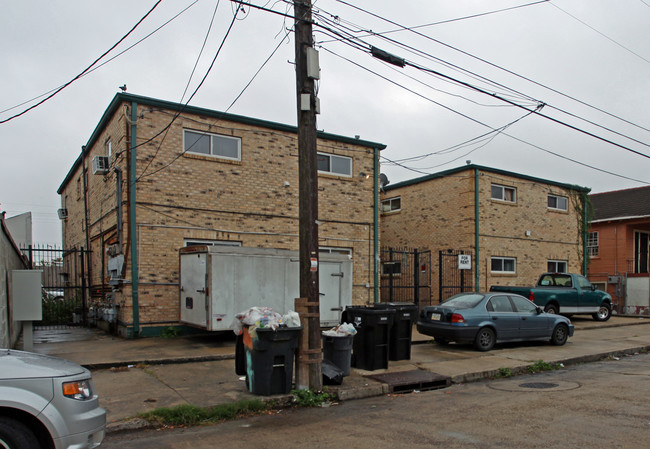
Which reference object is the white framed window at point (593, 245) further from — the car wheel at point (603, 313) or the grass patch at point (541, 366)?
the grass patch at point (541, 366)

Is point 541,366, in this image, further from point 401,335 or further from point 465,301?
point 401,335

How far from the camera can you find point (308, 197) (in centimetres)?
786

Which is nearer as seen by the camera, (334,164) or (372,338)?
(372,338)

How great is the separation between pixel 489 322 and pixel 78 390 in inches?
385

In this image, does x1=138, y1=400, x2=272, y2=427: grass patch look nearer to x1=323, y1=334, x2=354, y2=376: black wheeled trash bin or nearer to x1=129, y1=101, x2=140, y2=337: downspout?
x1=323, y1=334, x2=354, y2=376: black wheeled trash bin

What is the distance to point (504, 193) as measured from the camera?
2102 cm

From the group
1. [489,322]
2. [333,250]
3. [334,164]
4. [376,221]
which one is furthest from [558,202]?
[489,322]

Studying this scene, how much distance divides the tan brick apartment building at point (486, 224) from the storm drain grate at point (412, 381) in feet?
31.9

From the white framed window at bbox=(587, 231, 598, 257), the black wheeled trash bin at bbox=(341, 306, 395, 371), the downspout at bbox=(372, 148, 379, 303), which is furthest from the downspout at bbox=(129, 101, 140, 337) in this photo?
the white framed window at bbox=(587, 231, 598, 257)

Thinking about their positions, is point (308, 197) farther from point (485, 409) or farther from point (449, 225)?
point (449, 225)

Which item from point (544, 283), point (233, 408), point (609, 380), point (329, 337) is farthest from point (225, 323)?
point (544, 283)

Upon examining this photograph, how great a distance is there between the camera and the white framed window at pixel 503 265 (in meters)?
20.5

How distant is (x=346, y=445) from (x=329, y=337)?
3308mm

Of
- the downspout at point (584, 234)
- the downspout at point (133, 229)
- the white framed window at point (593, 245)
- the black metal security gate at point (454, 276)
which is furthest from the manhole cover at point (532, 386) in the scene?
the white framed window at point (593, 245)
